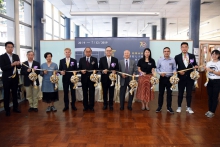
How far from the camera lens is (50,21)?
10695 millimetres

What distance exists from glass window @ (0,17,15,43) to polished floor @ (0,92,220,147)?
2538 millimetres

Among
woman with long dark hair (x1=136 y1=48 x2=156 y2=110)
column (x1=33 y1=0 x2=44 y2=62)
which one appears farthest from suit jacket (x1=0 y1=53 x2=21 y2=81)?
column (x1=33 y1=0 x2=44 y2=62)

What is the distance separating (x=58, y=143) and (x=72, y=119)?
1.15m

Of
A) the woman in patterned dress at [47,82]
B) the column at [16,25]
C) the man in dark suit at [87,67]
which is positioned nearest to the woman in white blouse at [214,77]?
the man in dark suit at [87,67]

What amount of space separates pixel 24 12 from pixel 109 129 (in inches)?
236

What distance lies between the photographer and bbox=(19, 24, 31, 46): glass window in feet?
23.4

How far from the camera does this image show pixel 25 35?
298 inches

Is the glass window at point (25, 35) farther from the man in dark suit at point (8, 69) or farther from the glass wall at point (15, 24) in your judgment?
the man in dark suit at point (8, 69)

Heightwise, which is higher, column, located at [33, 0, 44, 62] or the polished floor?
column, located at [33, 0, 44, 62]

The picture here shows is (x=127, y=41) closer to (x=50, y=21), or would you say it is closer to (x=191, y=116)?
(x=191, y=116)

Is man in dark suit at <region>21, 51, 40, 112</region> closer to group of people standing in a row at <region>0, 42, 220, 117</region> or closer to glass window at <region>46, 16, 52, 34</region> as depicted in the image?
group of people standing in a row at <region>0, 42, 220, 117</region>

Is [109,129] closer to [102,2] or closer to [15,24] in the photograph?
[15,24]

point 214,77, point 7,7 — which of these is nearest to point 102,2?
point 7,7

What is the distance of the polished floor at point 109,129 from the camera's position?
296 cm
